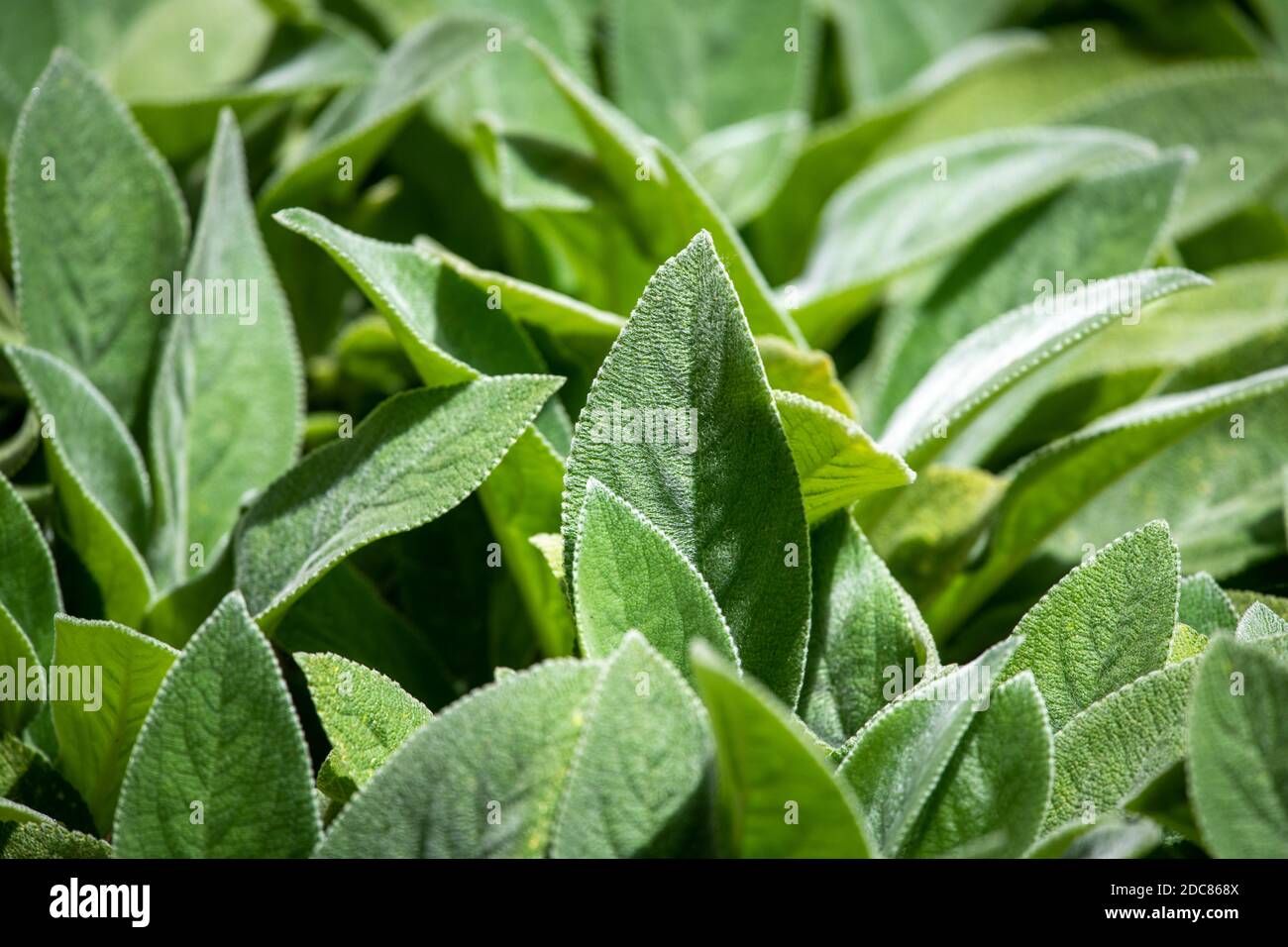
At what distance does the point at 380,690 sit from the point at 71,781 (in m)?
0.28

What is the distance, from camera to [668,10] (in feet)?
4.74

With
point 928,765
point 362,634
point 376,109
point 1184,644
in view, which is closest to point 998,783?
point 928,765

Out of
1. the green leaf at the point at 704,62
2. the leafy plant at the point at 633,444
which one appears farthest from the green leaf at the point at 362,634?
the green leaf at the point at 704,62

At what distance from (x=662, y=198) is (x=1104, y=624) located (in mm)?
501

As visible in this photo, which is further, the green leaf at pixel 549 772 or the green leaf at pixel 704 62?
the green leaf at pixel 704 62

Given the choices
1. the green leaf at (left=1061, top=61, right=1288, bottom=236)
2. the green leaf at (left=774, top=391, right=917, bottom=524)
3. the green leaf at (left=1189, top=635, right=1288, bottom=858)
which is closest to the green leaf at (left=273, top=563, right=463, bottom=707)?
the green leaf at (left=774, top=391, right=917, bottom=524)

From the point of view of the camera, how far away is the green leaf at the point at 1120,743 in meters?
0.71

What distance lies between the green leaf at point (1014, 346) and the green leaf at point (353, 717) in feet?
1.27

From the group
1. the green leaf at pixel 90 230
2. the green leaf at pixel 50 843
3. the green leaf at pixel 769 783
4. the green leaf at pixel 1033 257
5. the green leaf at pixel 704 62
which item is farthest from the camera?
the green leaf at pixel 704 62

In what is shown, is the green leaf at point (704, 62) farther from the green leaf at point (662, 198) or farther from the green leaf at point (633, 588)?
the green leaf at point (633, 588)

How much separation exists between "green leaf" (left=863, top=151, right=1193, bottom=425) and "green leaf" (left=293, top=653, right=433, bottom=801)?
57 cm

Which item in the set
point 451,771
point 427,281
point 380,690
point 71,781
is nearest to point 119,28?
point 427,281

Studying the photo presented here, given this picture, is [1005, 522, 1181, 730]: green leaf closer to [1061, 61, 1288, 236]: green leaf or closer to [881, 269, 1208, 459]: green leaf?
[881, 269, 1208, 459]: green leaf

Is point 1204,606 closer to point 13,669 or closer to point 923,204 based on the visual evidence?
point 923,204
